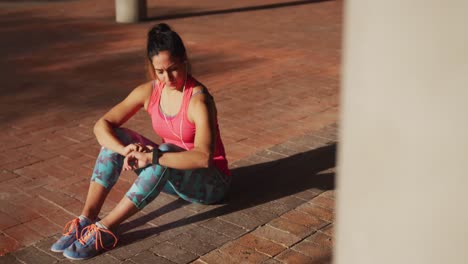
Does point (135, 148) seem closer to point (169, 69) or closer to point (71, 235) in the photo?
point (169, 69)

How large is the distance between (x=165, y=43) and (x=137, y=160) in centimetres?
63

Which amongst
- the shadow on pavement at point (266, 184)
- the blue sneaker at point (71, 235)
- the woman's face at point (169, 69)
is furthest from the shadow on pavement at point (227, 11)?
the blue sneaker at point (71, 235)

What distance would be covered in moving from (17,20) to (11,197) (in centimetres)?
876

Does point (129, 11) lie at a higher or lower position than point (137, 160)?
higher

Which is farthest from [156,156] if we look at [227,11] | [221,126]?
[227,11]

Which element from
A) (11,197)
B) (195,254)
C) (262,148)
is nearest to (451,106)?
(195,254)

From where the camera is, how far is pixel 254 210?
388cm

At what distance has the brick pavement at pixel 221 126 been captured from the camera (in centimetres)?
353

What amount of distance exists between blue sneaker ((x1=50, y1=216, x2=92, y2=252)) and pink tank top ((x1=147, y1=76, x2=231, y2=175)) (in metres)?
0.67

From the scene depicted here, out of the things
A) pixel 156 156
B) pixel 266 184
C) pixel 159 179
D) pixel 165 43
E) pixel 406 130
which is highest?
pixel 406 130

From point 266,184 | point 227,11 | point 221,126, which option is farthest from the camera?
point 227,11

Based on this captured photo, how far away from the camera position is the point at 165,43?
11.1ft

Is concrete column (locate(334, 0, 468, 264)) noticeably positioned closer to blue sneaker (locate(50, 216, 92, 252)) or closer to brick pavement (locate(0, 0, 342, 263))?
brick pavement (locate(0, 0, 342, 263))

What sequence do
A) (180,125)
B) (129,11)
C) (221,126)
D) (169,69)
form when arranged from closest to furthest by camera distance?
(169,69) < (180,125) < (221,126) < (129,11)
